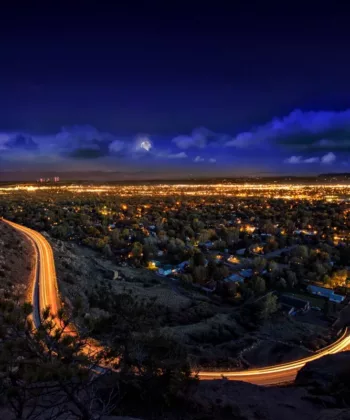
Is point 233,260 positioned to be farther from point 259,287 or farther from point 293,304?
point 293,304

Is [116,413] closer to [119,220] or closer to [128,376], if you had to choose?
[128,376]

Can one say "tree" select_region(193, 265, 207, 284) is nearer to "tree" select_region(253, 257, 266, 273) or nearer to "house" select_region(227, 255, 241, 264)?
"tree" select_region(253, 257, 266, 273)

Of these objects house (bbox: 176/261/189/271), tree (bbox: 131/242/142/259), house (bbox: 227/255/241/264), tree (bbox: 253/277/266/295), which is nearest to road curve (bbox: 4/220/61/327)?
tree (bbox: 131/242/142/259)

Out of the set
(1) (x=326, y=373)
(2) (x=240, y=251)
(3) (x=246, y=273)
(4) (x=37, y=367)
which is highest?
(4) (x=37, y=367)

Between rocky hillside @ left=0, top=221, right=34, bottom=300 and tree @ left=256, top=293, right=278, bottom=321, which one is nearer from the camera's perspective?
rocky hillside @ left=0, top=221, right=34, bottom=300

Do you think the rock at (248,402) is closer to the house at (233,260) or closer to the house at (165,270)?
the house at (165,270)

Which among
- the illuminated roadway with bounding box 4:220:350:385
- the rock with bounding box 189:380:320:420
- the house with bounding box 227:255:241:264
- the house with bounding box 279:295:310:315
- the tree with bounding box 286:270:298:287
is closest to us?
the rock with bounding box 189:380:320:420

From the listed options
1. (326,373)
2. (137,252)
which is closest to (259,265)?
(137,252)

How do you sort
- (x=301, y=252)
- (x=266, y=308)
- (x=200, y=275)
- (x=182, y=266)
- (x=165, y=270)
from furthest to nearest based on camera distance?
1. (x=301, y=252)
2. (x=182, y=266)
3. (x=165, y=270)
4. (x=200, y=275)
5. (x=266, y=308)
